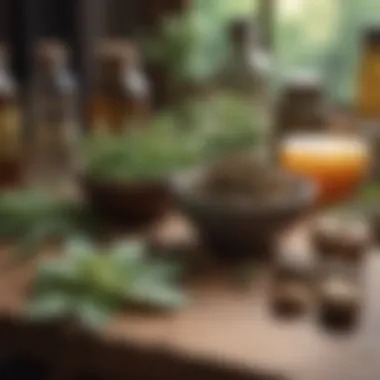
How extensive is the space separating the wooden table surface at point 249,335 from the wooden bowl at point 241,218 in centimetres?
6

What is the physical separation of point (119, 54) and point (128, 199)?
28 centimetres

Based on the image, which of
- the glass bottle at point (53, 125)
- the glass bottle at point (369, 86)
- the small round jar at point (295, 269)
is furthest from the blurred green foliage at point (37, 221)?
the glass bottle at point (369, 86)

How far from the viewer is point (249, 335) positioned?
3.36ft

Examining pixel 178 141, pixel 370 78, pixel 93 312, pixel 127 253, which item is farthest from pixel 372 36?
pixel 93 312

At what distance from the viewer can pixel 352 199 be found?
137cm

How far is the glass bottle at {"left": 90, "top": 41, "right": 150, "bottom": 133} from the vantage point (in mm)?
1466

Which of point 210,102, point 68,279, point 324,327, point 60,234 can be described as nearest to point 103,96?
point 210,102

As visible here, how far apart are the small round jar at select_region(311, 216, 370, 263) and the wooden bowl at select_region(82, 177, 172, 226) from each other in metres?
0.20

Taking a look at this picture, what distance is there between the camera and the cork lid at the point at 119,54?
1.47 metres

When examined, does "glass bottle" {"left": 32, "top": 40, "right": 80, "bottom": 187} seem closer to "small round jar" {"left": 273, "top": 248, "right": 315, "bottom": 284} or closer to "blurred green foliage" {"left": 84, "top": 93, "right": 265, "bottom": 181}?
"blurred green foliage" {"left": 84, "top": 93, "right": 265, "bottom": 181}

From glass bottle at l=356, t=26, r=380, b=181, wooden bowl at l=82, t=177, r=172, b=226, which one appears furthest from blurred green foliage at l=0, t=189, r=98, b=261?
glass bottle at l=356, t=26, r=380, b=181

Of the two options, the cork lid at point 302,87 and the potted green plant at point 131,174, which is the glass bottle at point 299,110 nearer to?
the cork lid at point 302,87

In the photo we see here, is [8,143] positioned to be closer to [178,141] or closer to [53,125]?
[53,125]

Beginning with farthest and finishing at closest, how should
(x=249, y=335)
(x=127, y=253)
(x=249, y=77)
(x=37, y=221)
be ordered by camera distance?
(x=249, y=77), (x=37, y=221), (x=127, y=253), (x=249, y=335)
